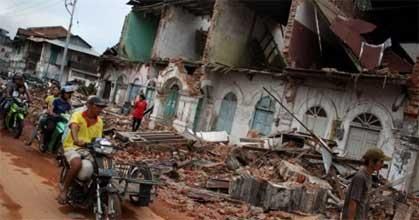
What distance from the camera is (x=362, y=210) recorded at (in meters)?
4.74

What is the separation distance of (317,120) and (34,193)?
1226 centimetres

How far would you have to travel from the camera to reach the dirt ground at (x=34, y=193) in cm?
554

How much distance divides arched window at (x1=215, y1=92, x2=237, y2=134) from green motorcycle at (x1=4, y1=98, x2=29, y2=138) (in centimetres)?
1077

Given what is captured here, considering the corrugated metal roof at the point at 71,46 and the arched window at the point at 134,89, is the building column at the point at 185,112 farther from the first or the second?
the corrugated metal roof at the point at 71,46

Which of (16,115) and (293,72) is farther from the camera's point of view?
(293,72)

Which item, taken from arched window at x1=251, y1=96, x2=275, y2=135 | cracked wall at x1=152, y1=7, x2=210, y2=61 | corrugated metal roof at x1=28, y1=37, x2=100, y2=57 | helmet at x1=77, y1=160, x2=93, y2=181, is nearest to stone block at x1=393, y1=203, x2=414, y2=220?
helmet at x1=77, y1=160, x2=93, y2=181

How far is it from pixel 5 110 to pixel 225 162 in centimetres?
587

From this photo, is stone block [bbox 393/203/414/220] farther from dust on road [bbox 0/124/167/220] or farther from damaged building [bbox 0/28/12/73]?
damaged building [bbox 0/28/12/73]

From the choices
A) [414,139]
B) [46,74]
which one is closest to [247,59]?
[414,139]

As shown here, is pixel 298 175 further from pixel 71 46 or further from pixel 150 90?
pixel 71 46

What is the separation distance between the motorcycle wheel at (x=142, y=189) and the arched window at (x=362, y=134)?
10238mm

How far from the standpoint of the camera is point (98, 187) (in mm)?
5230

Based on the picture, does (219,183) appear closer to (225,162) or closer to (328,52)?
(225,162)

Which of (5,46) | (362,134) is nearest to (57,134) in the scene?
(362,134)
